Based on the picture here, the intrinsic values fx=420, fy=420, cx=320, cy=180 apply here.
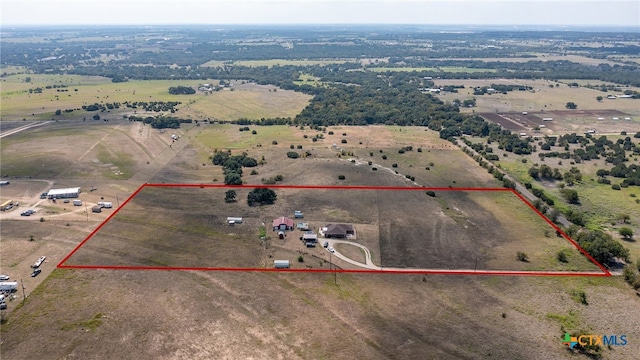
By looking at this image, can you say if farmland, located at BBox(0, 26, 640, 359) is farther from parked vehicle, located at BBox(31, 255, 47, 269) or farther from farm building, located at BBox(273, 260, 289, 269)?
farm building, located at BBox(273, 260, 289, 269)

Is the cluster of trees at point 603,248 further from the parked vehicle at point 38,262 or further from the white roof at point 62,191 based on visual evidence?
the white roof at point 62,191

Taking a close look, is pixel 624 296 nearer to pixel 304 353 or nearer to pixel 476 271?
pixel 476 271

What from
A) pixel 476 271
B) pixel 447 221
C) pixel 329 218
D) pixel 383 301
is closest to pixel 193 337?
pixel 383 301

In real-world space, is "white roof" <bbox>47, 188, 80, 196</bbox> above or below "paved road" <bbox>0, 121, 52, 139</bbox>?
below

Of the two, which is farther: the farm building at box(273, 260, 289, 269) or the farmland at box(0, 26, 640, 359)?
the farm building at box(273, 260, 289, 269)

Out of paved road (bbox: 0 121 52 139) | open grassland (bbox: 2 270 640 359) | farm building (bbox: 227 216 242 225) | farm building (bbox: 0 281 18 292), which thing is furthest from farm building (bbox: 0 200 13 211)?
paved road (bbox: 0 121 52 139)

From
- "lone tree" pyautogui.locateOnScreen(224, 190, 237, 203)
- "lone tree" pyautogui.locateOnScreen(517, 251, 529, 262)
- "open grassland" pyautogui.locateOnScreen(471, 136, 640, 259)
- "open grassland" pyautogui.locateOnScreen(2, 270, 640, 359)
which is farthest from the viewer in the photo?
"lone tree" pyautogui.locateOnScreen(224, 190, 237, 203)

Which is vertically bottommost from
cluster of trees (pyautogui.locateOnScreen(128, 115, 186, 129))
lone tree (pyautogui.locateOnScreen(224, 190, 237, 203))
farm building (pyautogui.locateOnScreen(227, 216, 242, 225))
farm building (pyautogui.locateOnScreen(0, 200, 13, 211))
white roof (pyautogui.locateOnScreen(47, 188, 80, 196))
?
farm building (pyautogui.locateOnScreen(227, 216, 242, 225))

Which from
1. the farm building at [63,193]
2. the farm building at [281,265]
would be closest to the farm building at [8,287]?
the farm building at [63,193]
